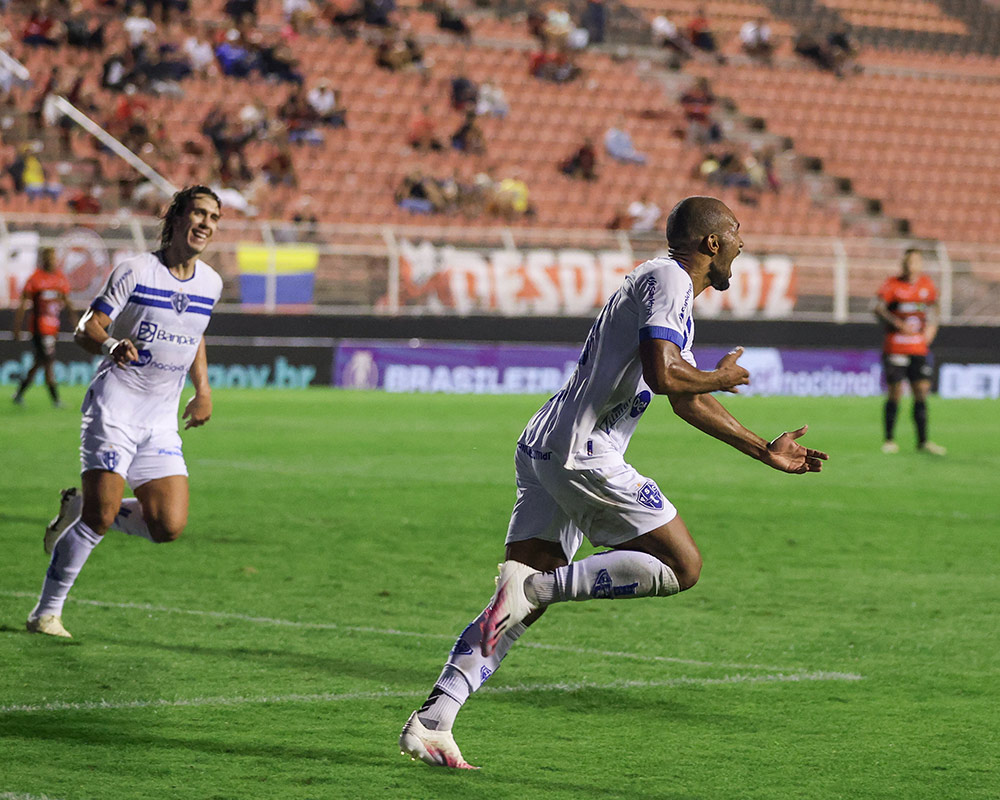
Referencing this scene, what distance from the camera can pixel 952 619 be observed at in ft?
26.8

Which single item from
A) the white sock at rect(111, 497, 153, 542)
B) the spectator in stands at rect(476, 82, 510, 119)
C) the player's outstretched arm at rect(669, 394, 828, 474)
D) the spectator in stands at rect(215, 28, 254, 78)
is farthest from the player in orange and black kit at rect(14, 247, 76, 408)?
the player's outstretched arm at rect(669, 394, 828, 474)

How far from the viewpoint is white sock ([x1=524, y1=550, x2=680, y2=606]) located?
16.7ft

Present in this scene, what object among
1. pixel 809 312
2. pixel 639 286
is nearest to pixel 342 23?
pixel 809 312

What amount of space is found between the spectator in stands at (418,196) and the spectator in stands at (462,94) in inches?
131

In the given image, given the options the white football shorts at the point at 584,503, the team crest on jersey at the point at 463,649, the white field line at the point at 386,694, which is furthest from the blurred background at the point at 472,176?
the team crest on jersey at the point at 463,649

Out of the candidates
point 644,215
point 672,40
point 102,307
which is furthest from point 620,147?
point 102,307

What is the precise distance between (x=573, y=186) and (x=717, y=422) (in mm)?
26292

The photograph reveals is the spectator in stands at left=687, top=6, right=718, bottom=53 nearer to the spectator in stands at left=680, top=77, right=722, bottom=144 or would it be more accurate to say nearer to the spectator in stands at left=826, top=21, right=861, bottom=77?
the spectator in stands at left=680, top=77, right=722, bottom=144

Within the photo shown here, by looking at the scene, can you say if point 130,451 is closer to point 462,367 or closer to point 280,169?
point 462,367

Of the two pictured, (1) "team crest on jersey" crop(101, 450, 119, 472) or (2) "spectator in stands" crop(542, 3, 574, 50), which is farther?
(2) "spectator in stands" crop(542, 3, 574, 50)

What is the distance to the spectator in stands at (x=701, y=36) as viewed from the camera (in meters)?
36.4

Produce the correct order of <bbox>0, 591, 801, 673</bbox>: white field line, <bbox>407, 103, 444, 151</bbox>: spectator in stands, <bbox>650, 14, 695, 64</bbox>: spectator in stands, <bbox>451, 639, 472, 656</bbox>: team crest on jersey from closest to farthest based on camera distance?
<bbox>451, 639, 472, 656</bbox>: team crest on jersey, <bbox>0, 591, 801, 673</bbox>: white field line, <bbox>407, 103, 444, 151</bbox>: spectator in stands, <bbox>650, 14, 695, 64</bbox>: spectator in stands

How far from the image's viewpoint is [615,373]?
203 inches

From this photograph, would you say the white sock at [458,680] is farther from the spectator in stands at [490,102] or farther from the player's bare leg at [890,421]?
the spectator in stands at [490,102]
